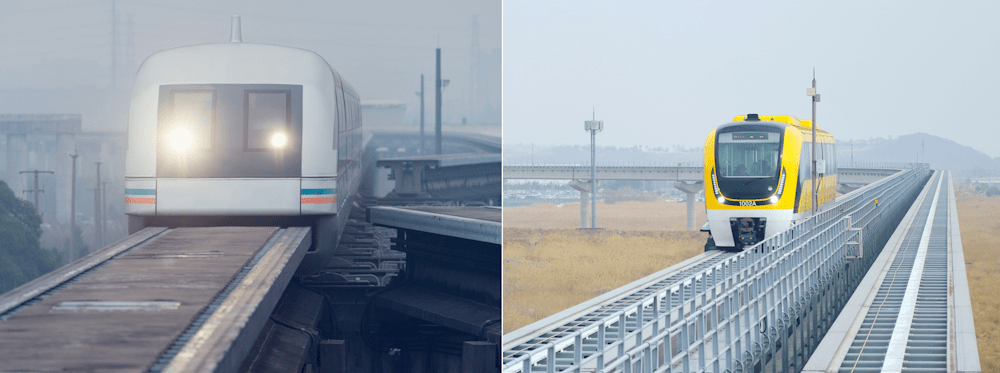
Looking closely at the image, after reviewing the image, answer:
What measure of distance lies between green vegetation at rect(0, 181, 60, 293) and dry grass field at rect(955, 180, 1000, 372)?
15.4 meters

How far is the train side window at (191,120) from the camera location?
8984mm

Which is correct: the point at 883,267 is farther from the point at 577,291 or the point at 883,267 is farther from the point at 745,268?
the point at 745,268

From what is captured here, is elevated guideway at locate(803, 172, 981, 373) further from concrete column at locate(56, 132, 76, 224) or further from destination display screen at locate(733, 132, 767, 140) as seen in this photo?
concrete column at locate(56, 132, 76, 224)

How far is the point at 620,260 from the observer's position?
36.8m

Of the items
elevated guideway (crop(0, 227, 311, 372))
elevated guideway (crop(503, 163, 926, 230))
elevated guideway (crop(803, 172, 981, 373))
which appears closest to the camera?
elevated guideway (crop(0, 227, 311, 372))

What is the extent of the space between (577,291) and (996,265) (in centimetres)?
1950

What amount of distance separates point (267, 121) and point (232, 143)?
448 mm

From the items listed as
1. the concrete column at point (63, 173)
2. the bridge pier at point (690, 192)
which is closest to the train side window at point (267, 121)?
the concrete column at point (63, 173)

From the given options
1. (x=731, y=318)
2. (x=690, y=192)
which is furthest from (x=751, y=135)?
(x=690, y=192)

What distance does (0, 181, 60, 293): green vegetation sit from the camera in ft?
32.5

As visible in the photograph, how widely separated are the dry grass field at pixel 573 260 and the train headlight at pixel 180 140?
7.08 m

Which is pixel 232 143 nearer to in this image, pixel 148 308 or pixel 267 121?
pixel 267 121

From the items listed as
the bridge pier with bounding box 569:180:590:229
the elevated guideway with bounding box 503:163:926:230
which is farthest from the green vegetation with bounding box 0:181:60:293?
the bridge pier with bounding box 569:180:590:229

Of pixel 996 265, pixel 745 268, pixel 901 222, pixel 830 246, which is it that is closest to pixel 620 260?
Answer: pixel 901 222
